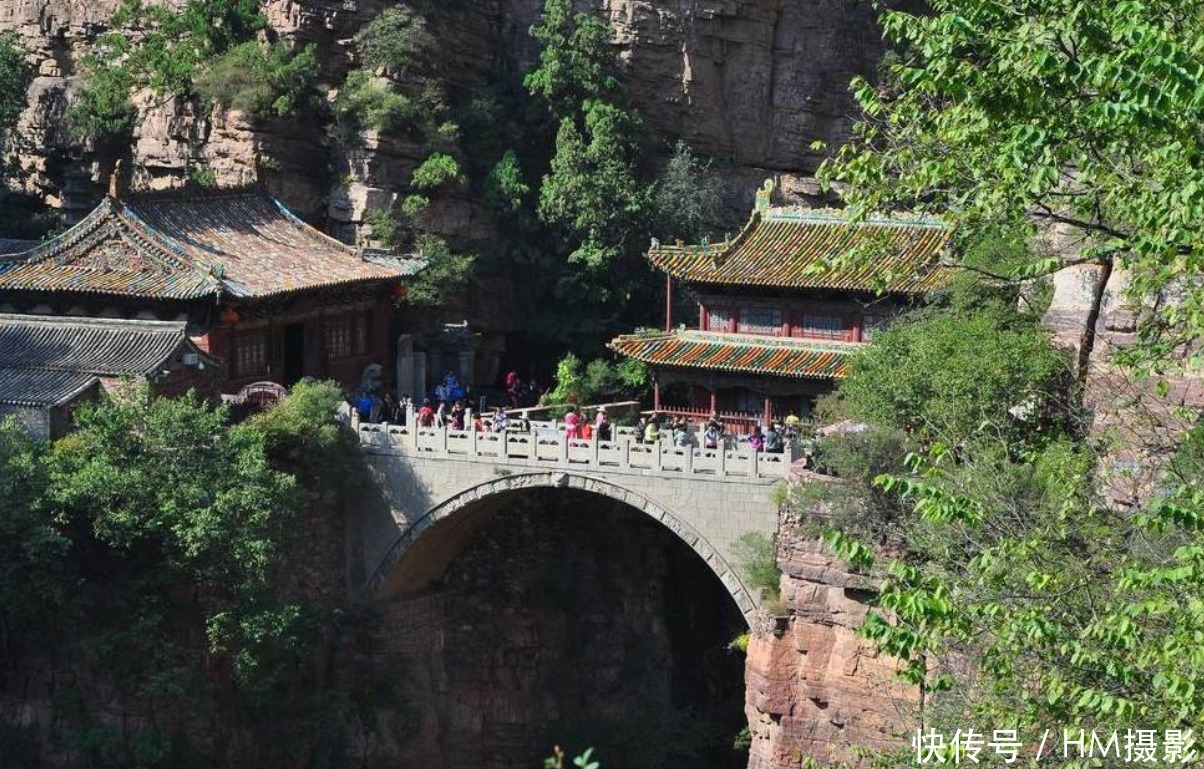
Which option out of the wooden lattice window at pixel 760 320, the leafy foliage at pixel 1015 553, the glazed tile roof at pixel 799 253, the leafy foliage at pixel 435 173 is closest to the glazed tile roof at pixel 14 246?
the leafy foliage at pixel 435 173

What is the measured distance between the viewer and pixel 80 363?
3566 cm

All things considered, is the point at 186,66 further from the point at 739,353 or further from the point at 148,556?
the point at 148,556

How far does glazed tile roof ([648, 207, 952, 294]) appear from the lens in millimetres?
36812

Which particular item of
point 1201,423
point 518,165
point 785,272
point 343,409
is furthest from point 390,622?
point 1201,423

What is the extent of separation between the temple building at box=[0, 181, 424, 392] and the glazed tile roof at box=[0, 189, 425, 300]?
24 mm

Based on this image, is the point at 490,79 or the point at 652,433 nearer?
the point at 652,433

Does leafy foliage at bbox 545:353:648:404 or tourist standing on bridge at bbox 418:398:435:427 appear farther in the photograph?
leafy foliage at bbox 545:353:648:404

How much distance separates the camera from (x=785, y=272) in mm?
38531

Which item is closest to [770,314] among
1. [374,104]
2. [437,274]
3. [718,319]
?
[718,319]

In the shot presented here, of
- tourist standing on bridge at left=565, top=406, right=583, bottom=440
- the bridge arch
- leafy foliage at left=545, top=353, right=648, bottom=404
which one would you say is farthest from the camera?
leafy foliage at left=545, top=353, right=648, bottom=404

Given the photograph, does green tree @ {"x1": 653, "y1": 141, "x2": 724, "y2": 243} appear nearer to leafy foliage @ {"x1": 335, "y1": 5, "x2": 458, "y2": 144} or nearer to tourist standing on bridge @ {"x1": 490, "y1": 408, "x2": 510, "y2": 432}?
leafy foliage @ {"x1": 335, "y1": 5, "x2": 458, "y2": 144}

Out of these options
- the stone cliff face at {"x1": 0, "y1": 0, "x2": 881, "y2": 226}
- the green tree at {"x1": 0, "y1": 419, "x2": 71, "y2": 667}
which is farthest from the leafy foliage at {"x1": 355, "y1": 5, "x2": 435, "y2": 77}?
the green tree at {"x1": 0, "y1": 419, "x2": 71, "y2": 667}

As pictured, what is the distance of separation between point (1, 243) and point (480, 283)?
987 cm

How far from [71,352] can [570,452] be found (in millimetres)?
8358
